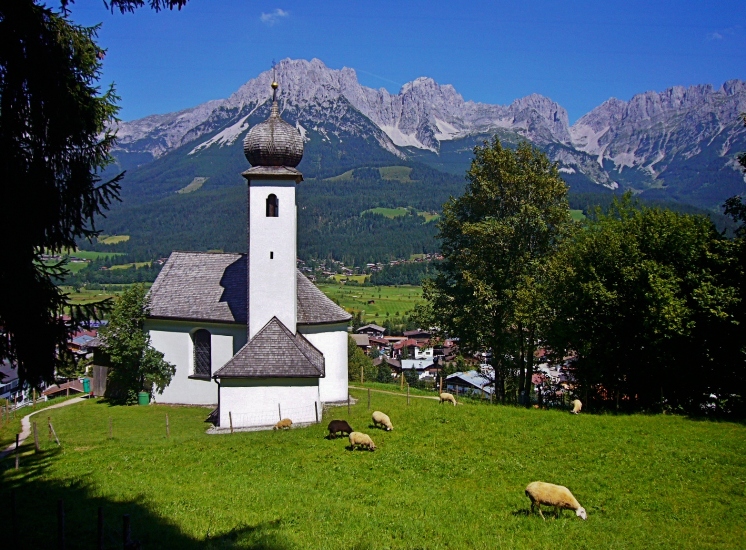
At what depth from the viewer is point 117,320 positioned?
2808cm

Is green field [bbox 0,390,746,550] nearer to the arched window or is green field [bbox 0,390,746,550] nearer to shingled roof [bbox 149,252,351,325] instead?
shingled roof [bbox 149,252,351,325]

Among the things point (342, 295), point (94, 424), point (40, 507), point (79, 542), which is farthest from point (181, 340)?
point (342, 295)

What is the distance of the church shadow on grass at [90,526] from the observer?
10633 millimetres

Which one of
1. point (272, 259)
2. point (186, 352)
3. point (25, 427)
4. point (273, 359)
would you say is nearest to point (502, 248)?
point (272, 259)

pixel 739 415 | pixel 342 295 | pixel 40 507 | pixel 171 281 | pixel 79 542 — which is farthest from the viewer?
pixel 342 295

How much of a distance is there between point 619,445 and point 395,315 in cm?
11979

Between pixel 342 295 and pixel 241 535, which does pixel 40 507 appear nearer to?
pixel 241 535

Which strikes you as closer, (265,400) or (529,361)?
(265,400)

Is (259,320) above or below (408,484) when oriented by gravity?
above

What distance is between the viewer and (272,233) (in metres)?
26.0

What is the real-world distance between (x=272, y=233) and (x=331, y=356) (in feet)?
19.9

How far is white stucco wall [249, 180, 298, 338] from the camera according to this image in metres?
25.8

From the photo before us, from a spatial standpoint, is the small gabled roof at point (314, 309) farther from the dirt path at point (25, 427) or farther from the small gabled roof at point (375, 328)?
the small gabled roof at point (375, 328)

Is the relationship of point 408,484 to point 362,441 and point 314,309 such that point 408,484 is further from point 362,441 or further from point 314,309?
point 314,309
